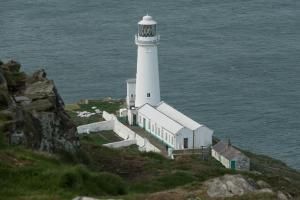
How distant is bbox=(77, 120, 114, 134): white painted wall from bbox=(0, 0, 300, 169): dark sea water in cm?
872

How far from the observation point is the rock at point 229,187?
44.3ft

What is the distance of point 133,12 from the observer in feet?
275

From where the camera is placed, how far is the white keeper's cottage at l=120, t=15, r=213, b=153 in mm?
40562

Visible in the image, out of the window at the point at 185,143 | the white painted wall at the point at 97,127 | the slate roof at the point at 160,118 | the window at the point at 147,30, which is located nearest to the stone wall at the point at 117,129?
the white painted wall at the point at 97,127

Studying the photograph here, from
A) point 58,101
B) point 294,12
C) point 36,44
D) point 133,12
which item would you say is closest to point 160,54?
point 36,44

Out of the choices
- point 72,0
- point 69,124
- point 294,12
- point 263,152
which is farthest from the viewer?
point 72,0

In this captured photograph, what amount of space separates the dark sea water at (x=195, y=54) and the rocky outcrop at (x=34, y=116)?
28.6 metres

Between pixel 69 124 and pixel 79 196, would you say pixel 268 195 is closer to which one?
pixel 79 196

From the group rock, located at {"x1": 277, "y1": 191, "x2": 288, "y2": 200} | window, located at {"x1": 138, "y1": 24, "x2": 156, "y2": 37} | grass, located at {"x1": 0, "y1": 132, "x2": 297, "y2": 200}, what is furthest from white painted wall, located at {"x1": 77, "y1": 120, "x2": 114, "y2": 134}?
rock, located at {"x1": 277, "y1": 191, "x2": 288, "y2": 200}

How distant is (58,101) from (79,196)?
657 centimetres

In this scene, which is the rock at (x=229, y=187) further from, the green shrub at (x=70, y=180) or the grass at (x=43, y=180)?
the green shrub at (x=70, y=180)

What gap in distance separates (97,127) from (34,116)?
88.9 ft

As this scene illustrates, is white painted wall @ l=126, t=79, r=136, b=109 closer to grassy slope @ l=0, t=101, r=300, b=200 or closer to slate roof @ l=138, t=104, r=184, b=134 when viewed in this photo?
slate roof @ l=138, t=104, r=184, b=134

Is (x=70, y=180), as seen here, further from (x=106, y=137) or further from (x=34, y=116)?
(x=106, y=137)
